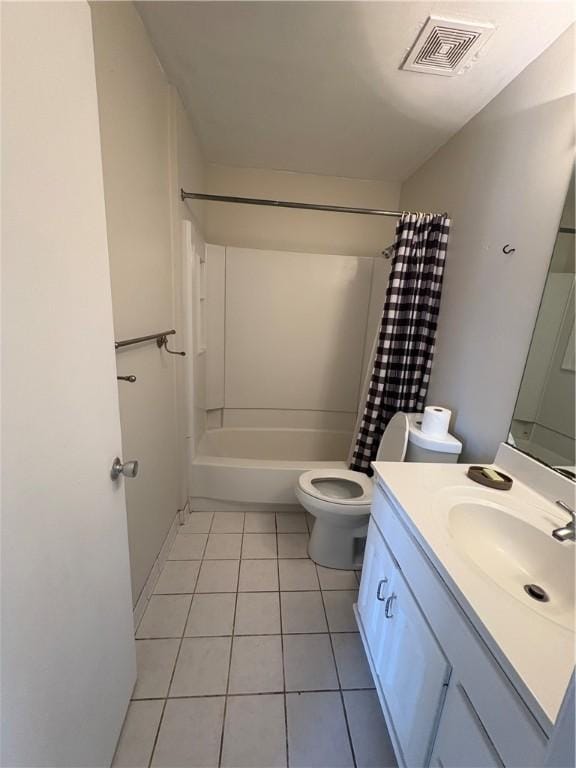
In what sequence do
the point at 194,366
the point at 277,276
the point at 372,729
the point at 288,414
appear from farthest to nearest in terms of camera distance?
the point at 288,414 → the point at 277,276 → the point at 194,366 → the point at 372,729

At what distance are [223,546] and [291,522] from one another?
0.49 m

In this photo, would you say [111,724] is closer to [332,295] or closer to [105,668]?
[105,668]

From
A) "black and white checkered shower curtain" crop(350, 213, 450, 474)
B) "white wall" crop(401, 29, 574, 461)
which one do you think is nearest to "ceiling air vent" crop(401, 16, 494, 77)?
"white wall" crop(401, 29, 574, 461)

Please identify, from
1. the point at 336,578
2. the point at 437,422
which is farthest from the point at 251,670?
the point at 437,422

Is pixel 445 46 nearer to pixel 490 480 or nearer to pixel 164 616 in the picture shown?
pixel 490 480

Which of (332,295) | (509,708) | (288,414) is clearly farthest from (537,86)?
(288,414)

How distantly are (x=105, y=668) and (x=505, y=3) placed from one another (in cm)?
236

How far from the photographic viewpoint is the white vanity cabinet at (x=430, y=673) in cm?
55

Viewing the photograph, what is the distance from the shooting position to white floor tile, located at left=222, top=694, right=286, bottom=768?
989 millimetres

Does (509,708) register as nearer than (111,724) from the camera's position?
Yes

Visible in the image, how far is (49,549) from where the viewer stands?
0.62 meters

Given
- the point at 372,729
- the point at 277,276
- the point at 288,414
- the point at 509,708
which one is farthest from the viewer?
the point at 288,414

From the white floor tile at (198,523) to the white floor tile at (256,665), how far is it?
757mm

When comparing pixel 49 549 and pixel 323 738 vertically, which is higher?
pixel 49 549
